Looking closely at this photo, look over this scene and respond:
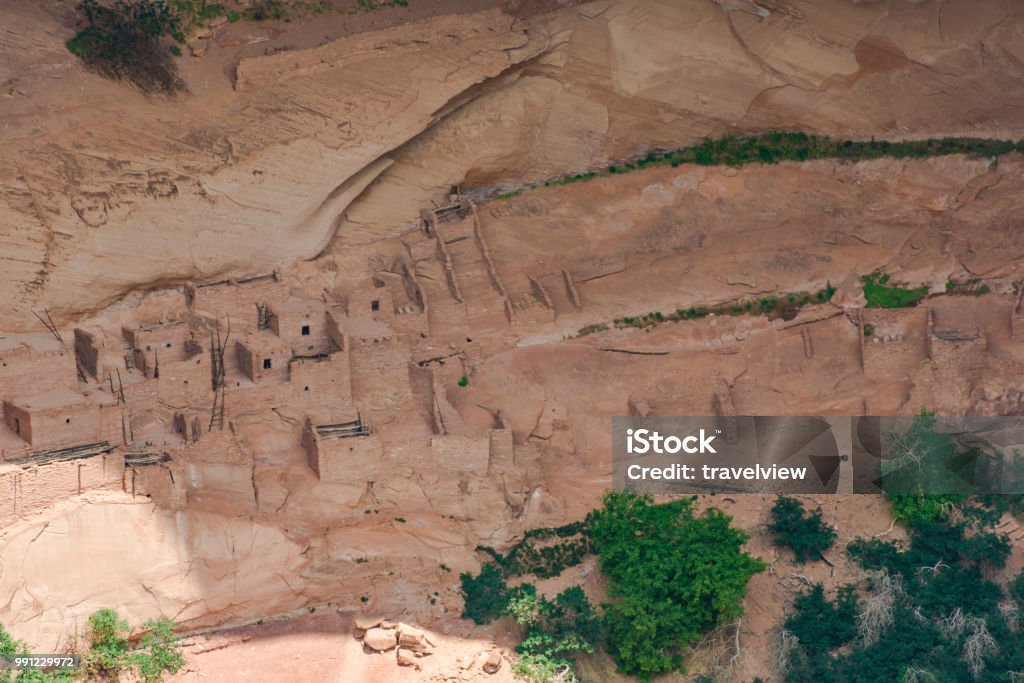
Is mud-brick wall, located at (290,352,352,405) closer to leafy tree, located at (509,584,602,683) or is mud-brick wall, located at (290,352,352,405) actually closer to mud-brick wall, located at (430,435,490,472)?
mud-brick wall, located at (430,435,490,472)

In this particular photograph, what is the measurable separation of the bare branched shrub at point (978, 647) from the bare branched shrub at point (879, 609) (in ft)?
3.74

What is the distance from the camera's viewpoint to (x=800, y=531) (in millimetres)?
30109

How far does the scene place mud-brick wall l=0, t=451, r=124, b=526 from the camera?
26094mm

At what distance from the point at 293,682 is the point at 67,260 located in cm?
648

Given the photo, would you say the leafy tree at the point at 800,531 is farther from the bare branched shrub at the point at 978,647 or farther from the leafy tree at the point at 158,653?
the leafy tree at the point at 158,653

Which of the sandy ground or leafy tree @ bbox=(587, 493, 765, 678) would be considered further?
leafy tree @ bbox=(587, 493, 765, 678)

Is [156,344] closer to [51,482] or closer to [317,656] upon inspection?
[51,482]

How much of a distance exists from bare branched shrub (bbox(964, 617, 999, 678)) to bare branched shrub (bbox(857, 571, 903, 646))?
1.14m

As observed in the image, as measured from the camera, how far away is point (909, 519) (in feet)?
98.9

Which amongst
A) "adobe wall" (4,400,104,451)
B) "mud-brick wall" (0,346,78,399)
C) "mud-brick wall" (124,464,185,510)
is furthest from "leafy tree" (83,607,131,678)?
"mud-brick wall" (0,346,78,399)

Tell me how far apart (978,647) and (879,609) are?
1.47m

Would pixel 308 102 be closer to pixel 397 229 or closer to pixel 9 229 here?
pixel 397 229

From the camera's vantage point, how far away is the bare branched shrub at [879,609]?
A: 1141 inches

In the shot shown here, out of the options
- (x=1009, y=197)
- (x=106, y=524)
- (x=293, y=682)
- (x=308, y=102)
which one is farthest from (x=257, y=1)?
(x=1009, y=197)
